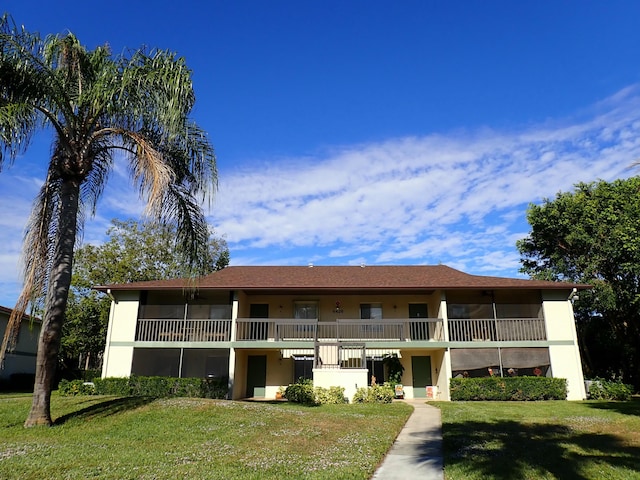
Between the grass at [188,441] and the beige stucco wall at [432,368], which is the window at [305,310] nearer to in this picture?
the beige stucco wall at [432,368]

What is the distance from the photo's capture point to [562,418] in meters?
12.0

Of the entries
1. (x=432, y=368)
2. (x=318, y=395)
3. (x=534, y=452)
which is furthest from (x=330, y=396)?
(x=534, y=452)

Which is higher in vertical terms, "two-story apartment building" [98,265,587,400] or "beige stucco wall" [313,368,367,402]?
"two-story apartment building" [98,265,587,400]

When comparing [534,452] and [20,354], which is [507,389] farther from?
[20,354]

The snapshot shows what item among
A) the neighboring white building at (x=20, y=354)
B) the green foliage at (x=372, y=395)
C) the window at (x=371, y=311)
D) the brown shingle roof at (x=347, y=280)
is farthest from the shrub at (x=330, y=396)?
the neighboring white building at (x=20, y=354)

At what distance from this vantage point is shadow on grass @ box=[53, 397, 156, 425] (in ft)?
33.6

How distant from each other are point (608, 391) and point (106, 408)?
60.0 feet

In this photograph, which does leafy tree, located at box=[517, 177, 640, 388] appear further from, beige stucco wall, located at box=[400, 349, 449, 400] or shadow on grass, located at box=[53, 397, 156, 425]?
shadow on grass, located at box=[53, 397, 156, 425]

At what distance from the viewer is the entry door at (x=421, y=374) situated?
20516 mm

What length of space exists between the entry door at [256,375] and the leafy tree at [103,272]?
35.4 ft

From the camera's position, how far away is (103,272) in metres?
30.8

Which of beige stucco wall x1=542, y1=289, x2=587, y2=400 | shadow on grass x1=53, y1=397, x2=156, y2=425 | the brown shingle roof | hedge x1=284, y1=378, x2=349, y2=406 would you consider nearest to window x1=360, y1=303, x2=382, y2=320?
the brown shingle roof

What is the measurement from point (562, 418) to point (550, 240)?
1611cm

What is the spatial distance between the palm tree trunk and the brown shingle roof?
302 inches
